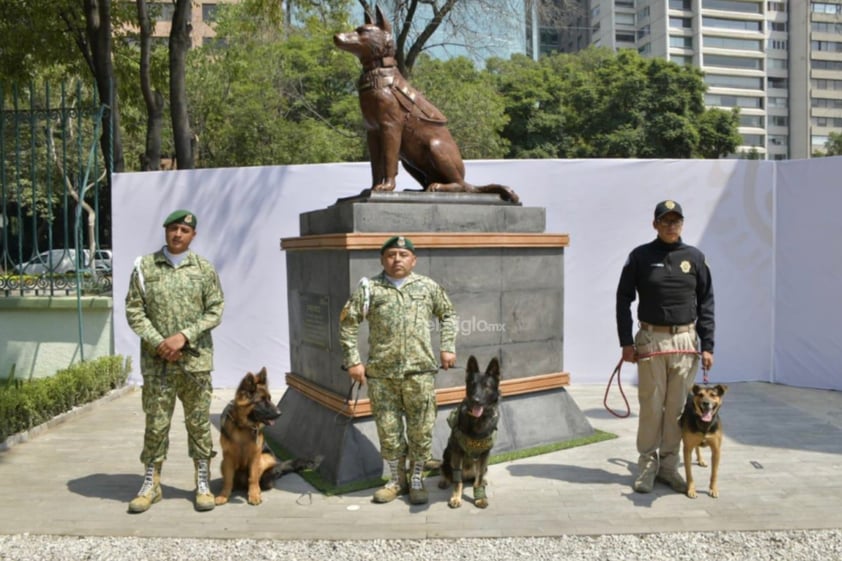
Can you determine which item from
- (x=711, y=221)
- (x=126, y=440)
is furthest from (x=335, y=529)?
(x=711, y=221)

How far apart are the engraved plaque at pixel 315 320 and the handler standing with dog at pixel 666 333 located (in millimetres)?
2274

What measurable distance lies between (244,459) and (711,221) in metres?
6.48

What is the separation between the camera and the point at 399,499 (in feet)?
15.2

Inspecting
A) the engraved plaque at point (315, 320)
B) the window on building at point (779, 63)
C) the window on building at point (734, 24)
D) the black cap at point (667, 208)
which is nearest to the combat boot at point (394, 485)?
the engraved plaque at point (315, 320)

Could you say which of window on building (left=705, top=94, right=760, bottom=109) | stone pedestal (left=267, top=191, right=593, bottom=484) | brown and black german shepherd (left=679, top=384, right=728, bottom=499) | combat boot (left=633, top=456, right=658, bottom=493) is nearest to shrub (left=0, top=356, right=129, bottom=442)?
stone pedestal (left=267, top=191, right=593, bottom=484)

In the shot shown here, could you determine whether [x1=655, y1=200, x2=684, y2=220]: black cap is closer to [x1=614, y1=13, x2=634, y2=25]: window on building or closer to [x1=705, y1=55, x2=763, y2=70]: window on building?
[x1=705, y1=55, x2=763, y2=70]: window on building

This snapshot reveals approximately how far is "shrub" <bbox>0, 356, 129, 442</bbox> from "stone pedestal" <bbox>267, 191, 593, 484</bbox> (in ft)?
7.69

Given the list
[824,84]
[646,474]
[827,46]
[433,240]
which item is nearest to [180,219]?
[433,240]

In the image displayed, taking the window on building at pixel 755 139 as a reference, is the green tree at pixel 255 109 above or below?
below

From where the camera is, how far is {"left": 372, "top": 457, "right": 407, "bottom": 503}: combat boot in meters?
4.56

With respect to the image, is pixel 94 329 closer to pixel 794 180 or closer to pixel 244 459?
pixel 244 459

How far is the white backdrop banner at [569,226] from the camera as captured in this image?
8398mm

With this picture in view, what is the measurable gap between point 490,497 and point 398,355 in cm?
122

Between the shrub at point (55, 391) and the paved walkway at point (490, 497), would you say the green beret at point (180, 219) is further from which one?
the shrub at point (55, 391)
